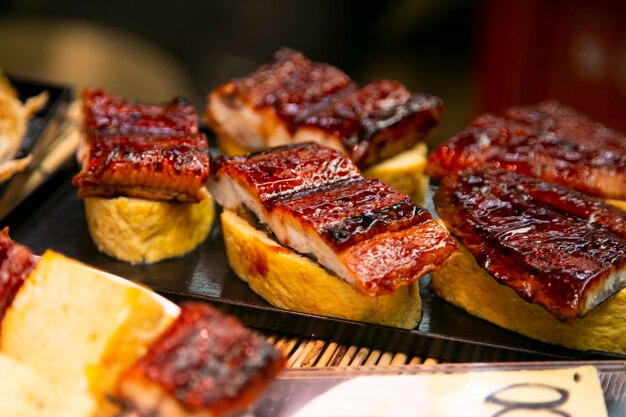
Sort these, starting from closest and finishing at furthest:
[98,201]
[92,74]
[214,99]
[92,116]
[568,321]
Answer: [568,321] < [98,201] < [92,116] < [214,99] < [92,74]

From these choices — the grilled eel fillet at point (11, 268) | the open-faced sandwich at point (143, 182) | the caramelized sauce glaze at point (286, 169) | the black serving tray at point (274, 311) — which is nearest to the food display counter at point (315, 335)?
the black serving tray at point (274, 311)

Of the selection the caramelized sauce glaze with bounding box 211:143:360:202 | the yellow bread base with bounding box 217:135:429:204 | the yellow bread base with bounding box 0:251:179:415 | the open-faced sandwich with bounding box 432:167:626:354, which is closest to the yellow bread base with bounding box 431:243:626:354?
the open-faced sandwich with bounding box 432:167:626:354

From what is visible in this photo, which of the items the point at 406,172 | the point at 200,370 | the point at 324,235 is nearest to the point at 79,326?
the point at 200,370

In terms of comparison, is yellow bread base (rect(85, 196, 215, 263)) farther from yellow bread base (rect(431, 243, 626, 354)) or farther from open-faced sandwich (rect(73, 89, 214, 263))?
yellow bread base (rect(431, 243, 626, 354))

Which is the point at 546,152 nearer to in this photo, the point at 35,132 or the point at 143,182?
the point at 143,182

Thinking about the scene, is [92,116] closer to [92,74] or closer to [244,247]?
[244,247]

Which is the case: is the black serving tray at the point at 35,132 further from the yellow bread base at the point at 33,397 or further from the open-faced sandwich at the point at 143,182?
the yellow bread base at the point at 33,397

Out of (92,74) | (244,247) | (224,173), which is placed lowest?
(92,74)

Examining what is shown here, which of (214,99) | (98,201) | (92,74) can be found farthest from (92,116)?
(92,74)
